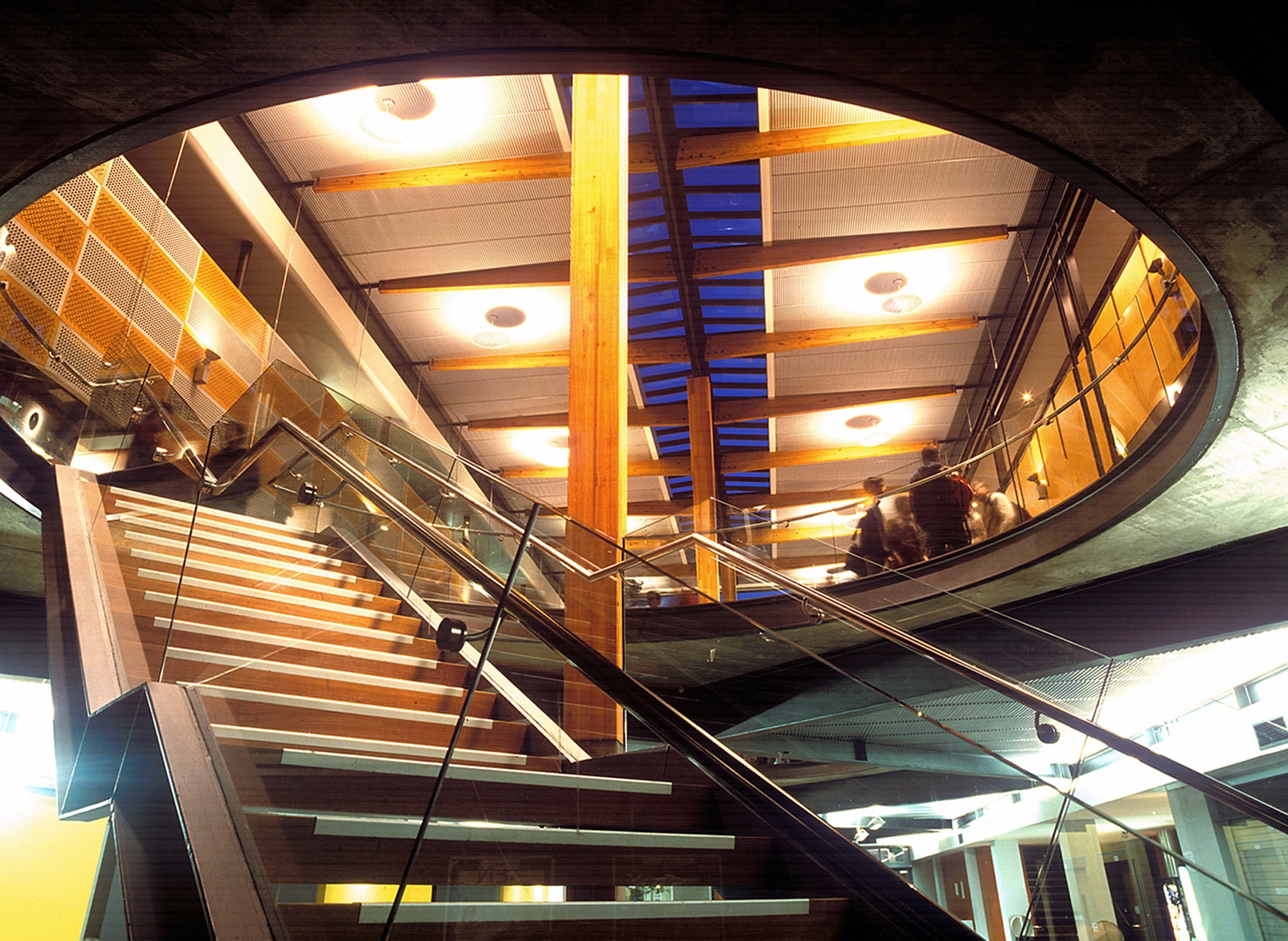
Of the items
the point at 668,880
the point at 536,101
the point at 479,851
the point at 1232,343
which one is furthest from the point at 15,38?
the point at 536,101

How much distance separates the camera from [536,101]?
279 inches

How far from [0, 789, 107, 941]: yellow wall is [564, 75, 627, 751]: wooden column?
4163mm

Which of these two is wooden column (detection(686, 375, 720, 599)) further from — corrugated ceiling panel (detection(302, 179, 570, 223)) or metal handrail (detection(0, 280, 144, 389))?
metal handrail (detection(0, 280, 144, 389))

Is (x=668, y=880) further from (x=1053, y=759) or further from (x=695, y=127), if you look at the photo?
(x=695, y=127)

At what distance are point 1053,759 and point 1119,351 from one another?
425 centimetres

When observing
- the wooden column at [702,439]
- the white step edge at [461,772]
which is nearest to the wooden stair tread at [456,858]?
the white step edge at [461,772]

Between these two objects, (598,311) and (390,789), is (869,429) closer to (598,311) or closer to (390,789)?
(598,311)

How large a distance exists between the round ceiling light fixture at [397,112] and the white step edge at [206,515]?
3767mm

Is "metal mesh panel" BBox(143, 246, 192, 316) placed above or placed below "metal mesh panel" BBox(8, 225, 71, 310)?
above

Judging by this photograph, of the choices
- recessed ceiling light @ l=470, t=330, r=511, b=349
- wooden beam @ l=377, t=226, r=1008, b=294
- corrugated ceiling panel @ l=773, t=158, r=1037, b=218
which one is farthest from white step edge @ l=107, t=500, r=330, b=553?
corrugated ceiling panel @ l=773, t=158, r=1037, b=218

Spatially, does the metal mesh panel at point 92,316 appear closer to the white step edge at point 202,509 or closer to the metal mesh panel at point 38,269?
the metal mesh panel at point 38,269

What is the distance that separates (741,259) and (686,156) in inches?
60.2

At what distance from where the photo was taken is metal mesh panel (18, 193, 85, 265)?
5.98m

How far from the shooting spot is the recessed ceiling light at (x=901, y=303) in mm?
9477
